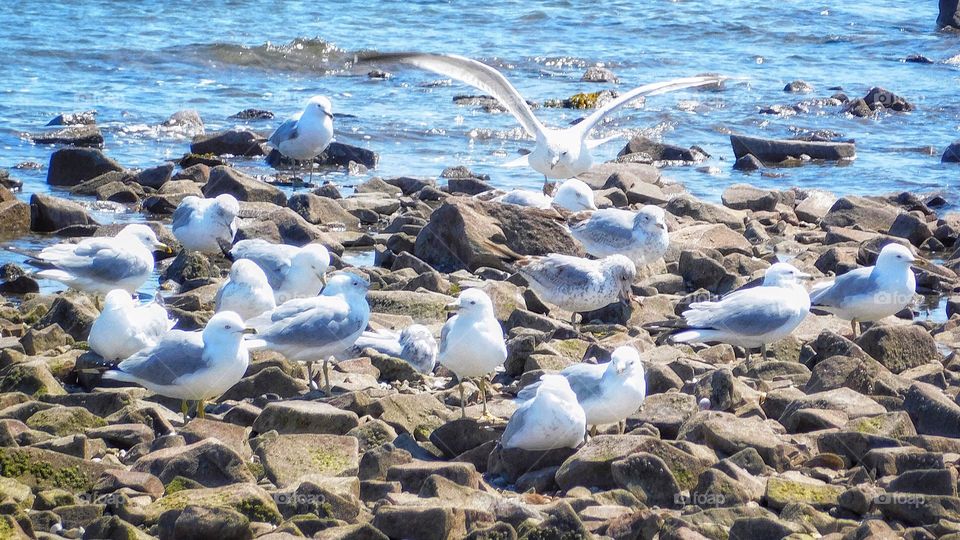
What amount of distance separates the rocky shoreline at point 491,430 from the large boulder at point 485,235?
2 cm

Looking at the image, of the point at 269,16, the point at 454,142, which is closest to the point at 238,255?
the point at 454,142

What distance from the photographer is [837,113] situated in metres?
21.5

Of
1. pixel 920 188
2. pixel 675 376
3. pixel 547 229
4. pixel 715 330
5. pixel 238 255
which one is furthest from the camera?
pixel 920 188

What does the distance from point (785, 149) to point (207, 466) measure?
43.2 ft

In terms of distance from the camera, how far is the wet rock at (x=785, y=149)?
17.8 metres

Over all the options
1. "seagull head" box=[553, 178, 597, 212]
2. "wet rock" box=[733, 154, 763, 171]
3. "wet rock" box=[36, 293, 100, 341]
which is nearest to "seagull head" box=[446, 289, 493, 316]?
"wet rock" box=[36, 293, 100, 341]

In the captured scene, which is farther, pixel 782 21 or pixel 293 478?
pixel 782 21

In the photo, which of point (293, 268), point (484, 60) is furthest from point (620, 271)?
point (484, 60)

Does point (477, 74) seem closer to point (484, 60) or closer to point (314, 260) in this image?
point (314, 260)

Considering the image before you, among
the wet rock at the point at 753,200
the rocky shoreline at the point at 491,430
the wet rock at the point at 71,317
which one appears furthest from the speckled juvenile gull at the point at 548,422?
the wet rock at the point at 753,200

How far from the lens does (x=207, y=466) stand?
20.0 ft

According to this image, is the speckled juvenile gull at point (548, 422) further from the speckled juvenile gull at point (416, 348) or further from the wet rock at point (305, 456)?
the speckled juvenile gull at point (416, 348)

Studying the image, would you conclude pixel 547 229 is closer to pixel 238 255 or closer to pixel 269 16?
pixel 238 255

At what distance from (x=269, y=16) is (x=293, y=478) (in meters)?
24.5
